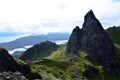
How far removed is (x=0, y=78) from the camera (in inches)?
3716

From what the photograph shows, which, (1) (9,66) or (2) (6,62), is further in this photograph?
(1) (9,66)

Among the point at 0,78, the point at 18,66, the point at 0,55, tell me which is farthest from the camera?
the point at 18,66

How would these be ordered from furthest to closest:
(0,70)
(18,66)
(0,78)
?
1. (18,66)
2. (0,70)
3. (0,78)

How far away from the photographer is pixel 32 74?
162 meters

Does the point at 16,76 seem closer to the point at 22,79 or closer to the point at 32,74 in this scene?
the point at 22,79

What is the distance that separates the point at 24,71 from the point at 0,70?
2471cm

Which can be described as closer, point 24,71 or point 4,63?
point 4,63

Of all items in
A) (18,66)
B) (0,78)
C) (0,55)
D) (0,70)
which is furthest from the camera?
(18,66)

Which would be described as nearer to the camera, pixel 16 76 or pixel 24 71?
pixel 16 76

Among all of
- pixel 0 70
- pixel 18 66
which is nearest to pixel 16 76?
pixel 0 70

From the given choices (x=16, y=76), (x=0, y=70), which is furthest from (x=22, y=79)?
(x=0, y=70)

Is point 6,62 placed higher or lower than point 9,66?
higher

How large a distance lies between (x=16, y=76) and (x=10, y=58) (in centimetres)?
5481

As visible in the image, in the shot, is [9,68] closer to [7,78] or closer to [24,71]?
[24,71]
